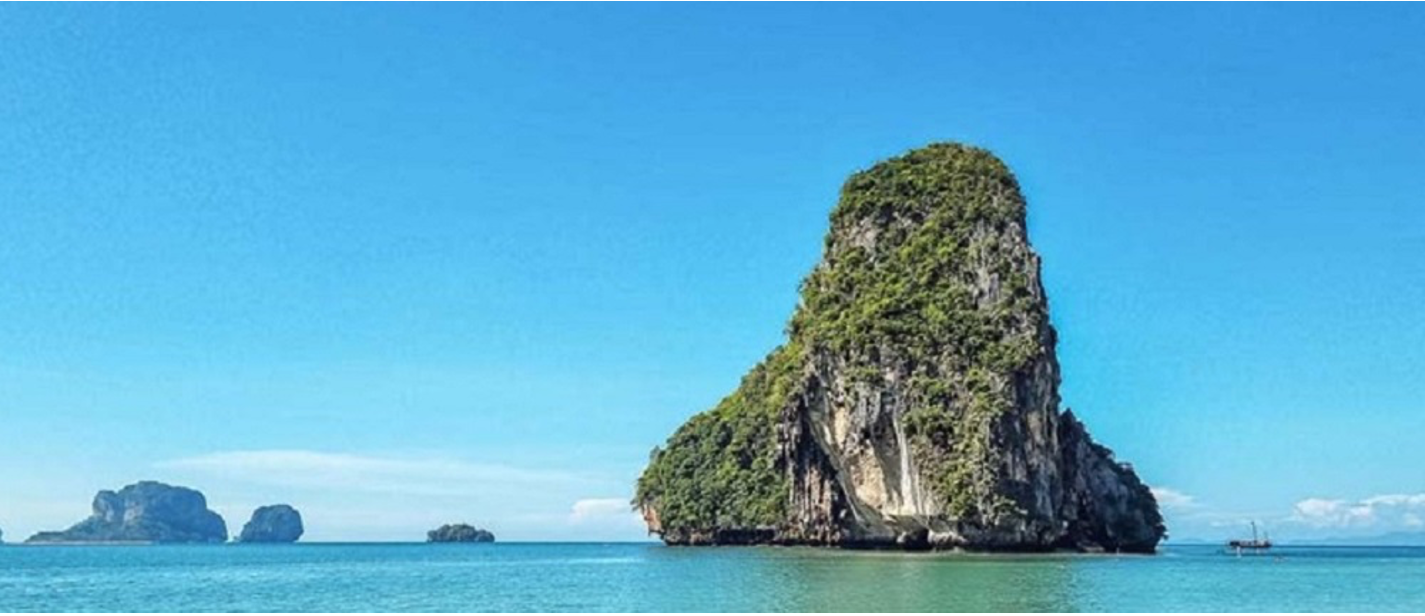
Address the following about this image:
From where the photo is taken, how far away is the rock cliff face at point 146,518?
18412 centimetres

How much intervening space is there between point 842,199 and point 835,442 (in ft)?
→ 36.4

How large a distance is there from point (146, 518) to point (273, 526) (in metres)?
16.2

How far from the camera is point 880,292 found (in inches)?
2259

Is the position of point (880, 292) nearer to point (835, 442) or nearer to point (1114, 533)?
point (835, 442)

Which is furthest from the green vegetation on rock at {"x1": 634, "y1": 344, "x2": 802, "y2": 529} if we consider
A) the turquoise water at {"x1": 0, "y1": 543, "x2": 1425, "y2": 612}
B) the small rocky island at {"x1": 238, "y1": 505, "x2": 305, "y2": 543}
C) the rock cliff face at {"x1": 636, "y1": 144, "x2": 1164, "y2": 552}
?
the small rocky island at {"x1": 238, "y1": 505, "x2": 305, "y2": 543}

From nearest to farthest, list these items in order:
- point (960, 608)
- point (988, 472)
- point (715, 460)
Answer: point (960, 608) → point (988, 472) → point (715, 460)

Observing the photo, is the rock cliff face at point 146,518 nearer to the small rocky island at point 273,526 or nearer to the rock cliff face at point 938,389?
the small rocky island at point 273,526

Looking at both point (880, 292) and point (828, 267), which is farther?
point (828, 267)

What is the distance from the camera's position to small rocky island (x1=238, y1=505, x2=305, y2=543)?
19075cm

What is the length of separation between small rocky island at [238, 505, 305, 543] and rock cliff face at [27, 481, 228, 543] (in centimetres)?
507

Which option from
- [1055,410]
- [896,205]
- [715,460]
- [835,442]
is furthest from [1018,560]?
[715,460]

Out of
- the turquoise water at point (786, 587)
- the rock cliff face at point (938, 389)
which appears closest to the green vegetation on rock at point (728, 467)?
the rock cliff face at point (938, 389)

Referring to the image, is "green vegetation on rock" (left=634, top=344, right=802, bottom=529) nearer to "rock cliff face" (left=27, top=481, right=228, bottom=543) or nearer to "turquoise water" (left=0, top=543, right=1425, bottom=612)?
"turquoise water" (left=0, top=543, right=1425, bottom=612)

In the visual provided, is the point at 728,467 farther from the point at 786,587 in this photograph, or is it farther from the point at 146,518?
the point at 146,518
